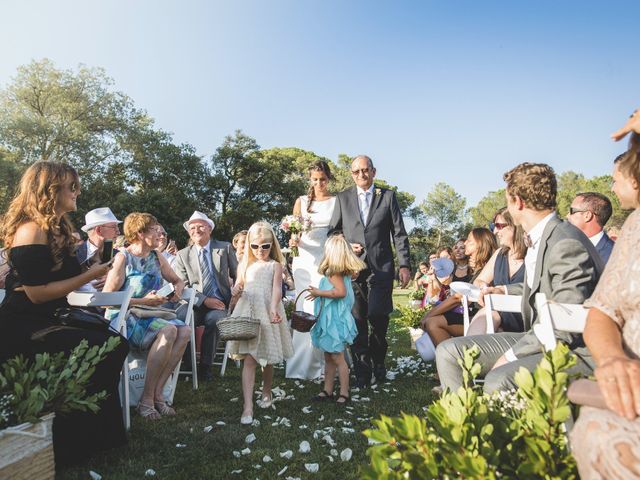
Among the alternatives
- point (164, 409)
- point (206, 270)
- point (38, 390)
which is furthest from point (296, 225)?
point (38, 390)

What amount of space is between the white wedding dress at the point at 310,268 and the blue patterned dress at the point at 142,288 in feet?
6.52

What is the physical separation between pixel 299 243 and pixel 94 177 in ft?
98.0

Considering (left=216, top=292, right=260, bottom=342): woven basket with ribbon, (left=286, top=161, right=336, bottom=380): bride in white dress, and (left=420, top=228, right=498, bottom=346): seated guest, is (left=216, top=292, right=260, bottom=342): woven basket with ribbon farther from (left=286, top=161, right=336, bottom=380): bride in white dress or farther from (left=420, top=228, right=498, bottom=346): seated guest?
(left=420, top=228, right=498, bottom=346): seated guest

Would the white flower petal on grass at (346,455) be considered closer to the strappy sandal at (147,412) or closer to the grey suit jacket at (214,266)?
the strappy sandal at (147,412)

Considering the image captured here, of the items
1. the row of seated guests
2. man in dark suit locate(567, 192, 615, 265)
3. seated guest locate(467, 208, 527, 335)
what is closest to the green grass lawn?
seated guest locate(467, 208, 527, 335)

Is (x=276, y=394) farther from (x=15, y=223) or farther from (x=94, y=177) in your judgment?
(x=94, y=177)

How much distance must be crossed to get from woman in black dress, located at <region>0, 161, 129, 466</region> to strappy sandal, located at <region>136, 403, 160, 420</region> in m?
0.95

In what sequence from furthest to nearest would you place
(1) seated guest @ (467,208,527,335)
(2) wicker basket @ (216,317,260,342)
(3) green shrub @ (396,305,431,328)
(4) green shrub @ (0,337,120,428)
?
(3) green shrub @ (396,305,431,328), (1) seated guest @ (467,208,527,335), (2) wicker basket @ (216,317,260,342), (4) green shrub @ (0,337,120,428)

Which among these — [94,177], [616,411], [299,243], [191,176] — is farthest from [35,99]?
[616,411]

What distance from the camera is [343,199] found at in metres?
6.58

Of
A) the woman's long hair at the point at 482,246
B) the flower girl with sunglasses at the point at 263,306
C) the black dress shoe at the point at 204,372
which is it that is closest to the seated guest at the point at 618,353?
the flower girl with sunglasses at the point at 263,306

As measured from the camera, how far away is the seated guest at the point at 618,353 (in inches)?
56.2

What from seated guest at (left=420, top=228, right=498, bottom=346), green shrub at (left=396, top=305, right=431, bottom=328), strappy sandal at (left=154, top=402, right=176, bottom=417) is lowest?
strappy sandal at (left=154, top=402, right=176, bottom=417)

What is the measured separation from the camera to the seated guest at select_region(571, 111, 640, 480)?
4.69 ft
